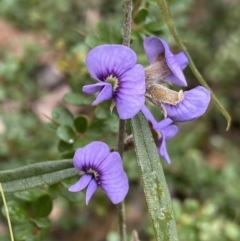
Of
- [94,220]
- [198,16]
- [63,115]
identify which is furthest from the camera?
[198,16]

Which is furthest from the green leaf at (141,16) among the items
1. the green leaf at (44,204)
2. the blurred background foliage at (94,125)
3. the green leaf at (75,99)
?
the green leaf at (44,204)

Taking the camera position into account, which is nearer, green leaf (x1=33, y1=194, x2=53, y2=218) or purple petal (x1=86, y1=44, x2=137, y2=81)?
purple petal (x1=86, y1=44, x2=137, y2=81)

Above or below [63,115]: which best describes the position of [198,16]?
below

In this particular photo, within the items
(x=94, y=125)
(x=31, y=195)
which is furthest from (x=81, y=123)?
(x=31, y=195)

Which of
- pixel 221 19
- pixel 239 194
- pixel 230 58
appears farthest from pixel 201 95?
pixel 221 19

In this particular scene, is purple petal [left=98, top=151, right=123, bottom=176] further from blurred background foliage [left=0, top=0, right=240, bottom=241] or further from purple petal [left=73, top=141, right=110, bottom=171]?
blurred background foliage [left=0, top=0, right=240, bottom=241]

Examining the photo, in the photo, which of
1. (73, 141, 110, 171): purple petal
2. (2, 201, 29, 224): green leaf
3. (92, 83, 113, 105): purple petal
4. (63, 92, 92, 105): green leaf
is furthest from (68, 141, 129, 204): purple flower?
(63, 92, 92, 105): green leaf

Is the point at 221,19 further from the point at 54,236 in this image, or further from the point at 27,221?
the point at 27,221

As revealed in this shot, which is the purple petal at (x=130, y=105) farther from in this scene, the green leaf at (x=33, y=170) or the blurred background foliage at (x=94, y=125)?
the blurred background foliage at (x=94, y=125)
